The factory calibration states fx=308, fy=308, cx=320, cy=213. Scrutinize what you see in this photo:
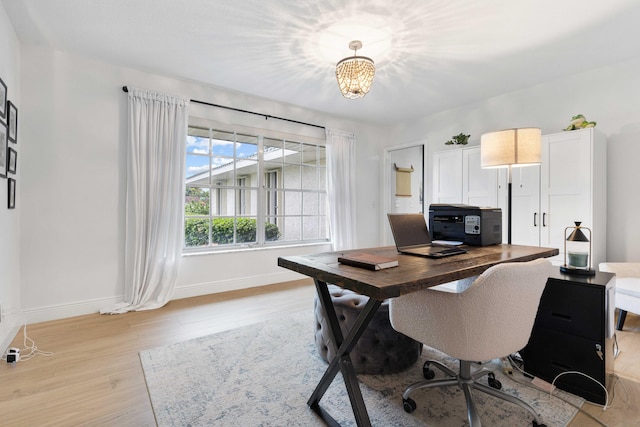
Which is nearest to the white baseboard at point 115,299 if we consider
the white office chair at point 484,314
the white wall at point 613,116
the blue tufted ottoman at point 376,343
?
the blue tufted ottoman at point 376,343

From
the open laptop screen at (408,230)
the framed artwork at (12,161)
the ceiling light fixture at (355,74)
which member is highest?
the ceiling light fixture at (355,74)

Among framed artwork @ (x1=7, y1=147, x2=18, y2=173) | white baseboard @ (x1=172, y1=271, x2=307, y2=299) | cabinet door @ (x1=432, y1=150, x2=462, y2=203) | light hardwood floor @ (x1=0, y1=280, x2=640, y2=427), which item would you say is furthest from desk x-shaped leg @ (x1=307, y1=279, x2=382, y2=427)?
cabinet door @ (x1=432, y1=150, x2=462, y2=203)

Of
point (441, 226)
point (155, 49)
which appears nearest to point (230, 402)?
point (441, 226)

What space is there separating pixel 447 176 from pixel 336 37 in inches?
98.5

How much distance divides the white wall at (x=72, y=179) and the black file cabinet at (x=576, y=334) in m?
3.38

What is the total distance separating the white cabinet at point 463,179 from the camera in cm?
375

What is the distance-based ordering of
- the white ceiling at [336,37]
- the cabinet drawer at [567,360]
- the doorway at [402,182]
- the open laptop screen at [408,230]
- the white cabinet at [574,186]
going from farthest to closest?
1. the doorway at [402,182]
2. the white cabinet at [574,186]
3. the white ceiling at [336,37]
4. the open laptop screen at [408,230]
5. the cabinet drawer at [567,360]

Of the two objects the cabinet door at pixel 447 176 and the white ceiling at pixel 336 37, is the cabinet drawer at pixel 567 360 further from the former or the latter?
the cabinet door at pixel 447 176

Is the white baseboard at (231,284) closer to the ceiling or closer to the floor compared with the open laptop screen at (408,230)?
closer to the floor

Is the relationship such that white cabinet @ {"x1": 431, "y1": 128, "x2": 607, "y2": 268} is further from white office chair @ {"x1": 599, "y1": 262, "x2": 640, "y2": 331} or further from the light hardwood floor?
the light hardwood floor

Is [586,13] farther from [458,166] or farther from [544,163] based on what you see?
[458,166]

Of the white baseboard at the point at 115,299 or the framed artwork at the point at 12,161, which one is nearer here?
the framed artwork at the point at 12,161

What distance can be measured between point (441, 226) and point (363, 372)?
3.64ft

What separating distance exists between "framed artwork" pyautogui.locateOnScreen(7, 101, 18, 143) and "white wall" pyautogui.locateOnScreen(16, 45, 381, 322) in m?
0.17
